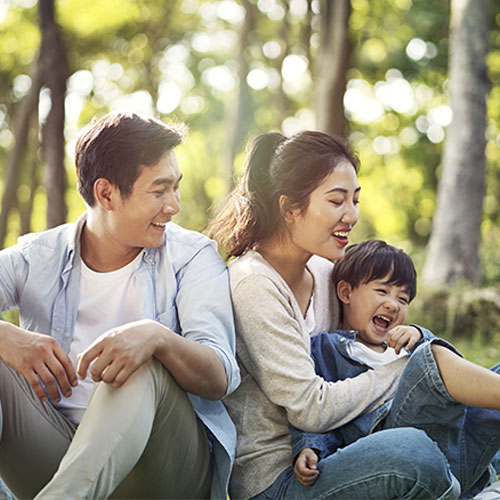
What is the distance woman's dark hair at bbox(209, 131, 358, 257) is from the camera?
321 cm

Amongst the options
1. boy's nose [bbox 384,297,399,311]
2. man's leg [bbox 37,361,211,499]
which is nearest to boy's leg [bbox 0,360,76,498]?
man's leg [bbox 37,361,211,499]

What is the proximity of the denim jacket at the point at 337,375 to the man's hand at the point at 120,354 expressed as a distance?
2.31 feet

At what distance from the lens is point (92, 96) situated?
2078 cm

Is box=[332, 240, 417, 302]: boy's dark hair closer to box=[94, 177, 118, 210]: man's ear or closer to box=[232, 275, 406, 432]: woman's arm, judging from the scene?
box=[232, 275, 406, 432]: woman's arm

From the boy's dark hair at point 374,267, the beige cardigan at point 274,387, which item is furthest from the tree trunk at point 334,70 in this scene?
the beige cardigan at point 274,387

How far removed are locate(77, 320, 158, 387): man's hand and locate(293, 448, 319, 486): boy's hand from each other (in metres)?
0.68

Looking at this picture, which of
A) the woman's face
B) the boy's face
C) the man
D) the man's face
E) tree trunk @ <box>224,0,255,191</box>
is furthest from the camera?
tree trunk @ <box>224,0,255,191</box>

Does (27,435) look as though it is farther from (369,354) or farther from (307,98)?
(307,98)

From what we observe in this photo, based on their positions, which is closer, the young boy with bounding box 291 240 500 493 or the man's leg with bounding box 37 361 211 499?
the man's leg with bounding box 37 361 211 499

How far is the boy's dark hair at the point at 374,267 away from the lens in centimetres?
347

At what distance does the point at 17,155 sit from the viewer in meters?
12.5

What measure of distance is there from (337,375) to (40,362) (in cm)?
123

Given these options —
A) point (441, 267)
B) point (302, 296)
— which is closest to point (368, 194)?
point (441, 267)

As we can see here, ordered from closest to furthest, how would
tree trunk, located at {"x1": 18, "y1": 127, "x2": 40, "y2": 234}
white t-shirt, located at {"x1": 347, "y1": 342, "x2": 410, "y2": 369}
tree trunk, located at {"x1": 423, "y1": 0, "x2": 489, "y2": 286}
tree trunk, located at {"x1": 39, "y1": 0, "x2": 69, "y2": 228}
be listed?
white t-shirt, located at {"x1": 347, "y1": 342, "x2": 410, "y2": 369}
tree trunk, located at {"x1": 39, "y1": 0, "x2": 69, "y2": 228}
tree trunk, located at {"x1": 423, "y1": 0, "x2": 489, "y2": 286}
tree trunk, located at {"x1": 18, "y1": 127, "x2": 40, "y2": 234}
